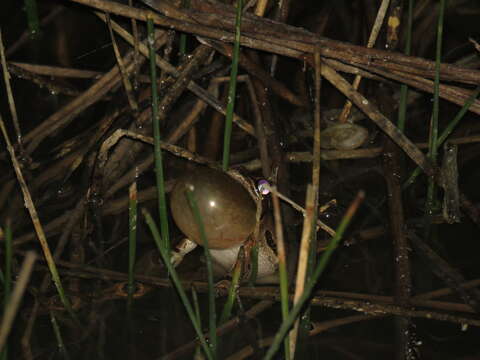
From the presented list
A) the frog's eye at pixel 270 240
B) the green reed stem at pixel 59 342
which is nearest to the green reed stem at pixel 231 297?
the frog's eye at pixel 270 240

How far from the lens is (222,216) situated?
1.76 meters

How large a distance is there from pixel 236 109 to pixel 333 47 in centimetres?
58

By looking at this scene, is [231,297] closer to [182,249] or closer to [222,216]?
[222,216]

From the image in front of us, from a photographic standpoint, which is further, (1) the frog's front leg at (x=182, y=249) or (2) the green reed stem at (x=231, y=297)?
(1) the frog's front leg at (x=182, y=249)

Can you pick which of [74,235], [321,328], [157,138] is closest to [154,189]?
[74,235]

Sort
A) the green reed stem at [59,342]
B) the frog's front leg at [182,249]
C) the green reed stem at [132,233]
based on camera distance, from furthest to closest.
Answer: the frog's front leg at [182,249] < the green reed stem at [59,342] < the green reed stem at [132,233]

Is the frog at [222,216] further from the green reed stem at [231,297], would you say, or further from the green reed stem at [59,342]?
the green reed stem at [59,342]

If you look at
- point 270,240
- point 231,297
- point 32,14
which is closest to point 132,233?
point 231,297

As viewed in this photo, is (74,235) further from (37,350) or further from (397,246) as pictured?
(397,246)

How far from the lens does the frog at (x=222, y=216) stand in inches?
69.1

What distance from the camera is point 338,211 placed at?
2.09 meters

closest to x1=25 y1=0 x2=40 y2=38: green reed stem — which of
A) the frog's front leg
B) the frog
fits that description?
the frog

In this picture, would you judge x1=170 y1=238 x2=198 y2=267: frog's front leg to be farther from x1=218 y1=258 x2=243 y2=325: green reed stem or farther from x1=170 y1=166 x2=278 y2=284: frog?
x1=218 y1=258 x2=243 y2=325: green reed stem

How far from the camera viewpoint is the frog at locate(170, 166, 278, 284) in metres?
1.75
